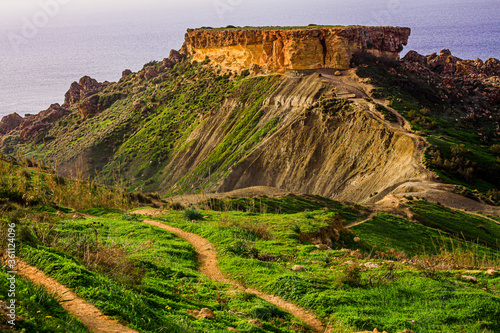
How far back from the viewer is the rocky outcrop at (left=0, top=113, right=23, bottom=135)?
89.2 m

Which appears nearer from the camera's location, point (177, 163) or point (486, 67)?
point (177, 163)

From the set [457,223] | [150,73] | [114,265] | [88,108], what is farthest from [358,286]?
[150,73]

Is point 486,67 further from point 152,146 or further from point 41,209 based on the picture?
point 41,209

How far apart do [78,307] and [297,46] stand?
53357mm

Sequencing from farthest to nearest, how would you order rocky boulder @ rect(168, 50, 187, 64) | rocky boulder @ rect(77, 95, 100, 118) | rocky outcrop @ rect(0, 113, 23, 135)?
rocky outcrop @ rect(0, 113, 23, 135), rocky boulder @ rect(168, 50, 187, 64), rocky boulder @ rect(77, 95, 100, 118)

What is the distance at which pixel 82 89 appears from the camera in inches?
3959

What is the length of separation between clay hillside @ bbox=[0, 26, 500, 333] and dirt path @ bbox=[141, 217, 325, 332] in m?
0.05

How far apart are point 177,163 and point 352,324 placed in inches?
1985

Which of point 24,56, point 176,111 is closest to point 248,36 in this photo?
point 176,111

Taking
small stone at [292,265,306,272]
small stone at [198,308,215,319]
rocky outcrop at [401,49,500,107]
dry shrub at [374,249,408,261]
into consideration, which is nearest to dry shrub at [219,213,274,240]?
small stone at [292,265,306,272]

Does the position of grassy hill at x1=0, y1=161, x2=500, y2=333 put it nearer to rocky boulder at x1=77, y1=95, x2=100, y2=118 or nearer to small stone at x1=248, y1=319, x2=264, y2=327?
small stone at x1=248, y1=319, x2=264, y2=327

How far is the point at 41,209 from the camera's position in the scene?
48.0ft

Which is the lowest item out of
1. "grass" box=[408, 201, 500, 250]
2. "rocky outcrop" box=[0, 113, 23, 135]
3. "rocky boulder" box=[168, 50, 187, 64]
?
"grass" box=[408, 201, 500, 250]

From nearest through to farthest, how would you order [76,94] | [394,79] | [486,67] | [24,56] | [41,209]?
1. [41,209]
2. [394,79]
3. [486,67]
4. [76,94]
5. [24,56]
